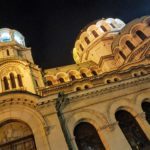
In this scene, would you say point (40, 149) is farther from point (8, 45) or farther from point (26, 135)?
point (8, 45)

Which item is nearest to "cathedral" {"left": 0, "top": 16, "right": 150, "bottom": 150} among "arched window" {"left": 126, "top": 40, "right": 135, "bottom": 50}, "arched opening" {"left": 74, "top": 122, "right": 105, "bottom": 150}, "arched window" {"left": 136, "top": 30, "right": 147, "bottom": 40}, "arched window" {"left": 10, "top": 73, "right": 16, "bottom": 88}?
"arched opening" {"left": 74, "top": 122, "right": 105, "bottom": 150}

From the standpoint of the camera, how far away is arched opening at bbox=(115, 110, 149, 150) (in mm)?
15336

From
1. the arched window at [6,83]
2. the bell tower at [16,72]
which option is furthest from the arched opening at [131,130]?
the arched window at [6,83]

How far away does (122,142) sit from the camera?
14.8 meters

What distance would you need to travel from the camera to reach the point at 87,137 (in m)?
15.5

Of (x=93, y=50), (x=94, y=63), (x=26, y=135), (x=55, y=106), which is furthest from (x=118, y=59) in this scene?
(x=26, y=135)

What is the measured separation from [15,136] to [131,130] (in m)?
7.30

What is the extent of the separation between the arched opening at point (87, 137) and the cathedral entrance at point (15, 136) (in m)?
2.81

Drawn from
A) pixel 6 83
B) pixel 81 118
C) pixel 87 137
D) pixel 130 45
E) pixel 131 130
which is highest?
pixel 130 45

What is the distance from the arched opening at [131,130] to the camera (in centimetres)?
1534

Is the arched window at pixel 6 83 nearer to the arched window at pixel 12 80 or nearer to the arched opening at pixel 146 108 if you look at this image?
the arched window at pixel 12 80

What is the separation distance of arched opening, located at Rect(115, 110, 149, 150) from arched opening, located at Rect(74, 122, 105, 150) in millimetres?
1856

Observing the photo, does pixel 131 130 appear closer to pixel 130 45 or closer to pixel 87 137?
pixel 87 137

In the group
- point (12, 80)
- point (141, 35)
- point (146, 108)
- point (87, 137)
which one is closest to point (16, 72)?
point (12, 80)
